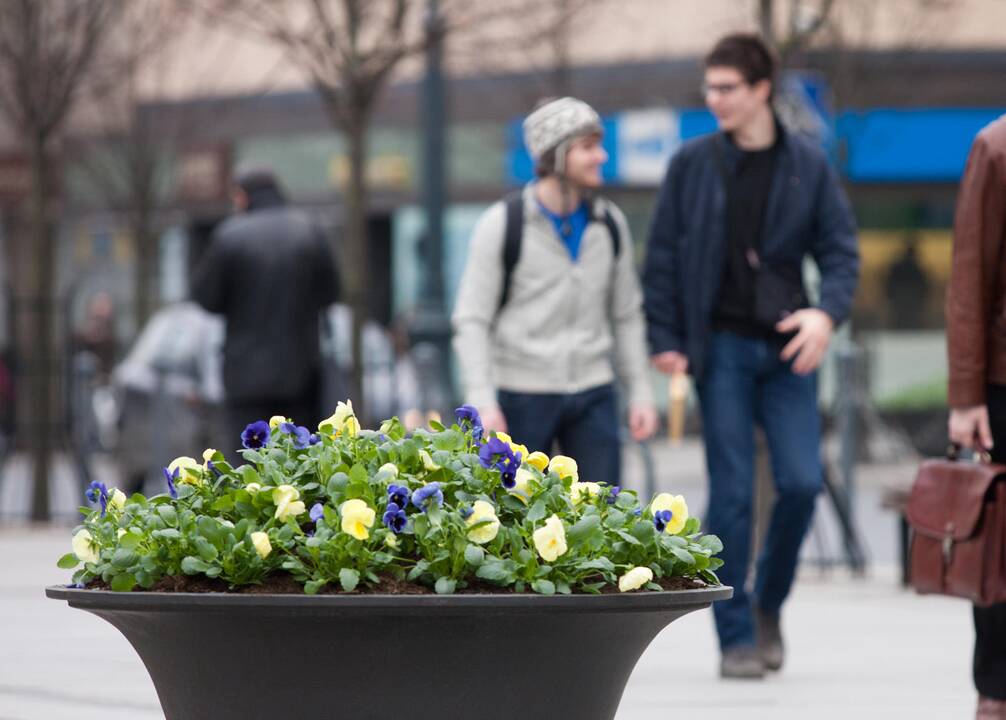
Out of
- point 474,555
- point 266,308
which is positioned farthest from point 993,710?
point 266,308

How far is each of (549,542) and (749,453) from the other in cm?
326

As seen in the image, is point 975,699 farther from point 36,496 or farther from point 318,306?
point 36,496

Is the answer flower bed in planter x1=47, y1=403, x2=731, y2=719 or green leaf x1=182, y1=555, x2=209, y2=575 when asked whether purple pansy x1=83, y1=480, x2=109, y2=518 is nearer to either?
flower bed in planter x1=47, y1=403, x2=731, y2=719

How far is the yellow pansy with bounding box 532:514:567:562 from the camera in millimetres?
3570

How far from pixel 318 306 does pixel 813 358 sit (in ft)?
11.7

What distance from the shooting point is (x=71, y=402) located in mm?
14555

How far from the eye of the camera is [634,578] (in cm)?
364

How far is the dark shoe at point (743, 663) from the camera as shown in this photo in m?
6.71

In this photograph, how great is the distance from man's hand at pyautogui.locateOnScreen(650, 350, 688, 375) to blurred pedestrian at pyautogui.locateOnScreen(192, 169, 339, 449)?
295 cm

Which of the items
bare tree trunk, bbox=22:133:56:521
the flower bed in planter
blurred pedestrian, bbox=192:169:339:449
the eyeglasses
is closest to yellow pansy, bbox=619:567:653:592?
the flower bed in planter

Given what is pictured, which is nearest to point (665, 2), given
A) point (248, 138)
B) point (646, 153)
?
point (646, 153)

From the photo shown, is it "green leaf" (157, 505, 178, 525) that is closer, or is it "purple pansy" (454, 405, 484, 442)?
"green leaf" (157, 505, 178, 525)

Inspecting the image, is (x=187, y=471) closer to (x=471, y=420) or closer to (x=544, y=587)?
(x=471, y=420)

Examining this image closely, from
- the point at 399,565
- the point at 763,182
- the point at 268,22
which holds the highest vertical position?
the point at 268,22
